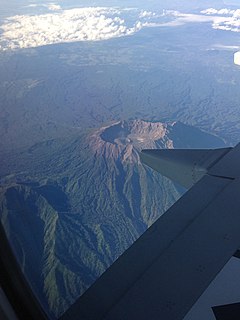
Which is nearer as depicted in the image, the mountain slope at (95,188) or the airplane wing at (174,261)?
the airplane wing at (174,261)

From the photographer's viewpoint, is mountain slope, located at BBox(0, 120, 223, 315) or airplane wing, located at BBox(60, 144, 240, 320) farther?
mountain slope, located at BBox(0, 120, 223, 315)

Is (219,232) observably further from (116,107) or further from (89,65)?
(89,65)

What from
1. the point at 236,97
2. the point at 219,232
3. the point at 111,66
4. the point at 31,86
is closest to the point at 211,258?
the point at 219,232

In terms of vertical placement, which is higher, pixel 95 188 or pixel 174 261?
pixel 174 261

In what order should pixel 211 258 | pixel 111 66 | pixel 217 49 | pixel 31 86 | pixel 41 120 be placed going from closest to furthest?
pixel 211 258
pixel 41 120
pixel 31 86
pixel 111 66
pixel 217 49

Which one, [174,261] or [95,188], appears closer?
[174,261]

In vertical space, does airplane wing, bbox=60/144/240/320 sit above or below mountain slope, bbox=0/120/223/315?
above

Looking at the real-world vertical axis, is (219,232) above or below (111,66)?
above

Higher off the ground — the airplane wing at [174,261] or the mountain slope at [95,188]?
the airplane wing at [174,261]
